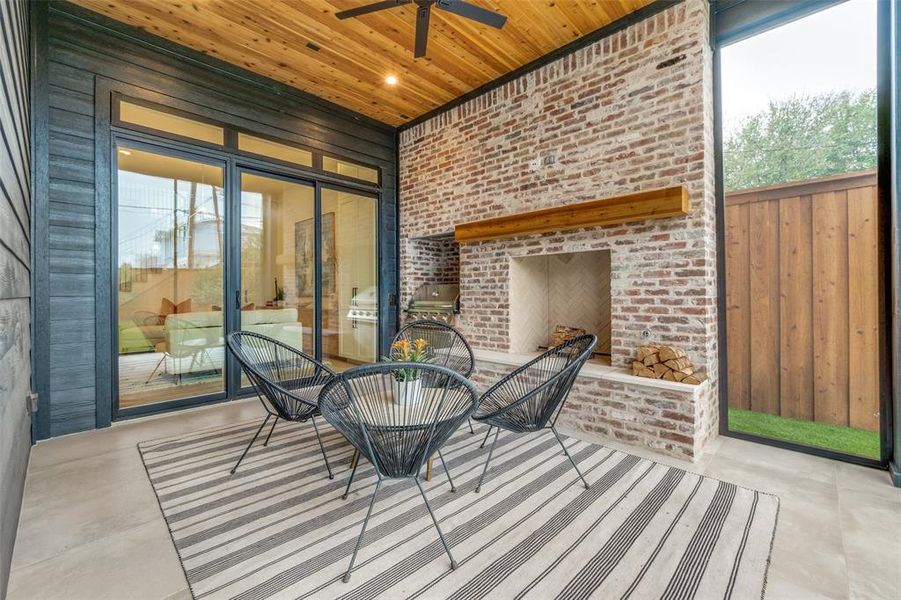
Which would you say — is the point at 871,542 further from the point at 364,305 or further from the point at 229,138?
the point at 229,138

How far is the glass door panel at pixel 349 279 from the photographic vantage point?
4.79 meters

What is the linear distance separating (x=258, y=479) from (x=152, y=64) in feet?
12.0

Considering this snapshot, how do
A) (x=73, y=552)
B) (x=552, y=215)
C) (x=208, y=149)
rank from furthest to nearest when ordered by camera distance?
(x=208, y=149), (x=552, y=215), (x=73, y=552)

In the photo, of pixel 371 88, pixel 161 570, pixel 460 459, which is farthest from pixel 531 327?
pixel 161 570

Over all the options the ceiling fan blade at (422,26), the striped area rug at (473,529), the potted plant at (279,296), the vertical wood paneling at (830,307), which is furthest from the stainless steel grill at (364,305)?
the vertical wood paneling at (830,307)

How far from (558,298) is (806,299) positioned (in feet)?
6.56

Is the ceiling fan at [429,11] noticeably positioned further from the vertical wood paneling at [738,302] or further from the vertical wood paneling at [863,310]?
the vertical wood paneling at [863,310]

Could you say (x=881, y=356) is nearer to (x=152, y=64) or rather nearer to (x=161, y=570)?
(x=161, y=570)

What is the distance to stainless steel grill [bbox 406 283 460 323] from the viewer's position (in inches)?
185

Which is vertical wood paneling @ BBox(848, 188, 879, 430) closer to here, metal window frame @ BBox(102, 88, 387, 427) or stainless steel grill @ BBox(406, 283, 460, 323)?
stainless steel grill @ BBox(406, 283, 460, 323)

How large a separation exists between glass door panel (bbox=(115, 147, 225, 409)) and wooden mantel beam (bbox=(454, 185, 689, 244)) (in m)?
2.57

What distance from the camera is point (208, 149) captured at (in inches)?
151

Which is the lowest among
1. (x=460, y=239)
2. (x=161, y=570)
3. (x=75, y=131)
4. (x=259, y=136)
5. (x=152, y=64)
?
(x=161, y=570)

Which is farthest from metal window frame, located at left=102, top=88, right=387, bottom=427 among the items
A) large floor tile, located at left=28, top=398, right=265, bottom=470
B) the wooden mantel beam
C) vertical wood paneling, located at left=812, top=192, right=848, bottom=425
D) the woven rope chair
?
vertical wood paneling, located at left=812, top=192, right=848, bottom=425
